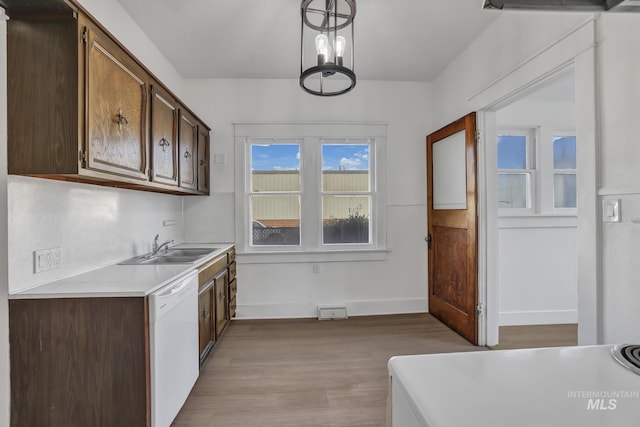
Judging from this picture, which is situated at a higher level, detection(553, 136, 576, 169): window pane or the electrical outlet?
detection(553, 136, 576, 169): window pane

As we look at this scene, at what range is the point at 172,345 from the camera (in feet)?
5.80

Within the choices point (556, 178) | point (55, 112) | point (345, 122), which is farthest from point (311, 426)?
point (556, 178)

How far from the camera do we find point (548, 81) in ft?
6.98

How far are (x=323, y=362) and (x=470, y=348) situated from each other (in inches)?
53.0

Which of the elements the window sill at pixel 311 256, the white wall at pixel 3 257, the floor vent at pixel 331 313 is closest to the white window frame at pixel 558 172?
the window sill at pixel 311 256

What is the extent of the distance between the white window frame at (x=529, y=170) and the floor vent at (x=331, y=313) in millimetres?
2080

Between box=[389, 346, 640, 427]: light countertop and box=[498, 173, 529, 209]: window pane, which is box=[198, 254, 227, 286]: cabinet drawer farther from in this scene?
box=[498, 173, 529, 209]: window pane

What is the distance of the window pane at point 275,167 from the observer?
12.3 feet

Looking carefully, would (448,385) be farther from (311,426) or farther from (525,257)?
(525,257)

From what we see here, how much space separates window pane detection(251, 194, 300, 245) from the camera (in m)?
3.75

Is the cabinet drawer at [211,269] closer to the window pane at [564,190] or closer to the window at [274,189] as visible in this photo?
the window at [274,189]

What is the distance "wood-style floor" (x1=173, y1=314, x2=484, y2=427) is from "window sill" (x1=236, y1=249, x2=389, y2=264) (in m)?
0.68

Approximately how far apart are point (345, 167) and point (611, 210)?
256cm

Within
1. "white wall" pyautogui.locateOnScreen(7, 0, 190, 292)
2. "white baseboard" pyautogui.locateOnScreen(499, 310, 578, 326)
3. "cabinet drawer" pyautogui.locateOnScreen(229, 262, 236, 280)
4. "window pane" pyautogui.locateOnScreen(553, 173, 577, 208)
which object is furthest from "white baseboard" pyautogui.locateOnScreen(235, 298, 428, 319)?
"window pane" pyautogui.locateOnScreen(553, 173, 577, 208)
